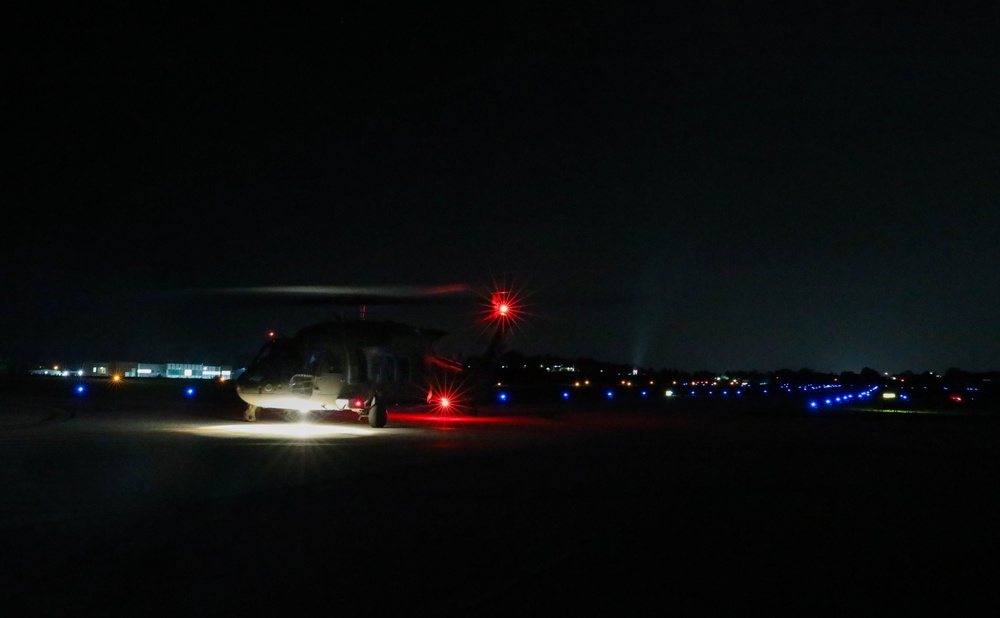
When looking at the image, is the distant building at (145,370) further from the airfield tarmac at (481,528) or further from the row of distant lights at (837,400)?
the airfield tarmac at (481,528)

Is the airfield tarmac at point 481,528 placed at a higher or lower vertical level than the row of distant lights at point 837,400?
lower

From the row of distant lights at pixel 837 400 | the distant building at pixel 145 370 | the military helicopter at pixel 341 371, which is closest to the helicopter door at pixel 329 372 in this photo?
the military helicopter at pixel 341 371

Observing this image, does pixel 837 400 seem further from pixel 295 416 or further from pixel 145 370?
pixel 145 370

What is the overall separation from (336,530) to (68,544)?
238 cm

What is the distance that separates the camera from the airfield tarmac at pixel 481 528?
269 inches

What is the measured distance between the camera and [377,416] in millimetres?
24438

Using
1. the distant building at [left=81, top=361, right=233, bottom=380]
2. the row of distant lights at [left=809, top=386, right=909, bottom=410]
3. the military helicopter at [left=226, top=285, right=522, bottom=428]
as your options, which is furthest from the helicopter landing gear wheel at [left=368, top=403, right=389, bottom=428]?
the distant building at [left=81, top=361, right=233, bottom=380]

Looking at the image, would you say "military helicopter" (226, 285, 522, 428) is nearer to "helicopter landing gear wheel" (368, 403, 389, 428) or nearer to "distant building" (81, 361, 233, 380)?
"helicopter landing gear wheel" (368, 403, 389, 428)

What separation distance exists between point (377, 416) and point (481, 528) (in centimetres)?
1523

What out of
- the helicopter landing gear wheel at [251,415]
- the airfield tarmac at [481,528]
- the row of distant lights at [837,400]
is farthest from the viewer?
the row of distant lights at [837,400]

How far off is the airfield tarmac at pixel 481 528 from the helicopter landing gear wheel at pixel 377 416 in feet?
16.2

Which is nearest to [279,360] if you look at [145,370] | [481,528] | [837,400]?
[481,528]

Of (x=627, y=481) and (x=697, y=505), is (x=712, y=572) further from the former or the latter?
(x=627, y=481)

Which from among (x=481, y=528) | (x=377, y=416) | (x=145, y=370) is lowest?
(x=481, y=528)
